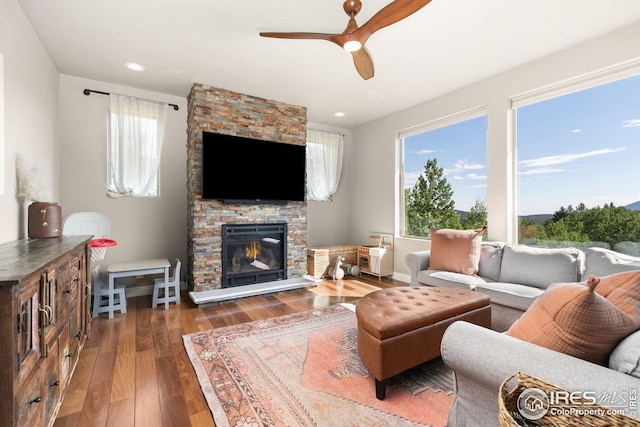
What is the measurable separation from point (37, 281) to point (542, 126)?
4260 mm

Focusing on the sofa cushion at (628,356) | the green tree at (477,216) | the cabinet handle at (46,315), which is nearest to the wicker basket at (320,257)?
the green tree at (477,216)

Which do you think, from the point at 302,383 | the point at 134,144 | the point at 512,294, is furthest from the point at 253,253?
the point at 512,294

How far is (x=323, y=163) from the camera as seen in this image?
528cm

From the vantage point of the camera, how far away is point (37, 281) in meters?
1.20

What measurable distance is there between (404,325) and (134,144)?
12.4 ft

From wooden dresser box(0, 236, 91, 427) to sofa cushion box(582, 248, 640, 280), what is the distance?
3.41m

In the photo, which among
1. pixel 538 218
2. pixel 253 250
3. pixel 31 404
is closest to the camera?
pixel 31 404

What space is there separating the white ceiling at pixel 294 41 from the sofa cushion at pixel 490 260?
197 cm

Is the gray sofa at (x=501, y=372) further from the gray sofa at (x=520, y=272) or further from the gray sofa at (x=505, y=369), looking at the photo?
the gray sofa at (x=520, y=272)

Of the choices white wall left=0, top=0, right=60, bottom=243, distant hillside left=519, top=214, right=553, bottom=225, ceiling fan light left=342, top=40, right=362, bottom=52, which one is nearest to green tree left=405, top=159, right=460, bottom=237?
distant hillside left=519, top=214, right=553, bottom=225

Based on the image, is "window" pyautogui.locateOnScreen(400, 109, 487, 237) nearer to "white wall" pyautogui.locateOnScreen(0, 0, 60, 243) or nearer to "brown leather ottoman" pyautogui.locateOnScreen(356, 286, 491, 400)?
"brown leather ottoman" pyautogui.locateOnScreen(356, 286, 491, 400)

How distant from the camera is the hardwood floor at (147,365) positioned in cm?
161

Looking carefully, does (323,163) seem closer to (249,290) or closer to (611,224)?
(249,290)

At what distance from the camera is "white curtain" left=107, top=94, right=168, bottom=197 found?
3.59 metres
